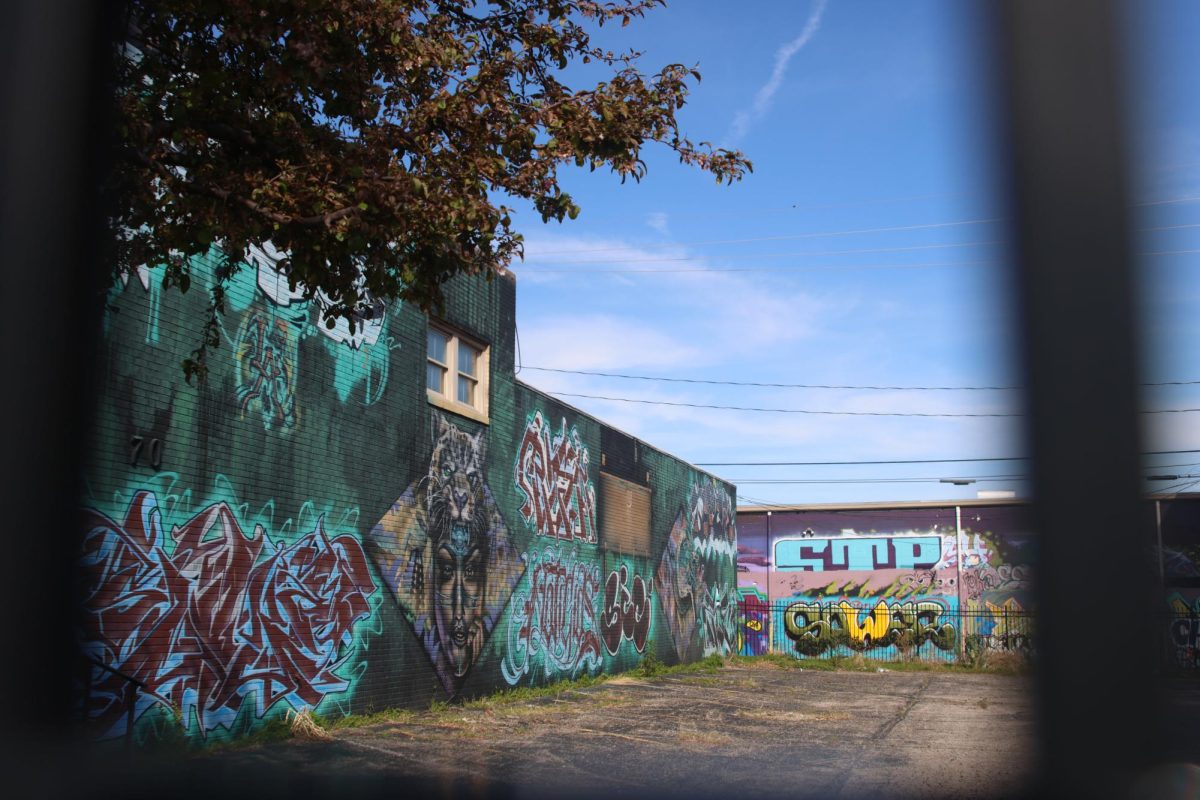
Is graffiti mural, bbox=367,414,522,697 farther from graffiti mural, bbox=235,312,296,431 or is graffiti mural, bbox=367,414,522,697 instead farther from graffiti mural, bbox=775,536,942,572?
graffiti mural, bbox=775,536,942,572

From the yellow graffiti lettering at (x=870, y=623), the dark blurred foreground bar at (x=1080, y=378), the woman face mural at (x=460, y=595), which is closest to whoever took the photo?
the dark blurred foreground bar at (x=1080, y=378)

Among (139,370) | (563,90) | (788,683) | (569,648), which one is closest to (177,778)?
(139,370)

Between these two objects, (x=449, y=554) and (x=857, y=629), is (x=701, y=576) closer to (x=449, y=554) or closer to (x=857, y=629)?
(x=857, y=629)

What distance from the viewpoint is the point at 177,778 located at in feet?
22.7

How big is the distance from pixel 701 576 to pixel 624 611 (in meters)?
5.13

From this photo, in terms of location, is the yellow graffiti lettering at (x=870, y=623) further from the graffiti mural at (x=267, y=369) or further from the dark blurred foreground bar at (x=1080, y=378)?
the dark blurred foreground bar at (x=1080, y=378)

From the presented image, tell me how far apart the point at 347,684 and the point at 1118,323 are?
398 inches

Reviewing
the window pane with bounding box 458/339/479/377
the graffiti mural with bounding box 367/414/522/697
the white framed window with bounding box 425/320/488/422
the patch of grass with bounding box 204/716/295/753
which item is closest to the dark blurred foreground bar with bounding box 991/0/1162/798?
the patch of grass with bounding box 204/716/295/753

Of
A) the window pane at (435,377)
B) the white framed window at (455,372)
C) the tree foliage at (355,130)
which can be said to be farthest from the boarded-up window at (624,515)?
the tree foliage at (355,130)

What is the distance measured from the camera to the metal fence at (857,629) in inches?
986

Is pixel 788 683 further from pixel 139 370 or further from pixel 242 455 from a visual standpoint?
pixel 139 370

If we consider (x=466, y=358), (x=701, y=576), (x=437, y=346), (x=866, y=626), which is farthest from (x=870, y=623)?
(x=437, y=346)

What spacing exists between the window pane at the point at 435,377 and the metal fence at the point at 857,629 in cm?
1545

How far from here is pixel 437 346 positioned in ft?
43.7
